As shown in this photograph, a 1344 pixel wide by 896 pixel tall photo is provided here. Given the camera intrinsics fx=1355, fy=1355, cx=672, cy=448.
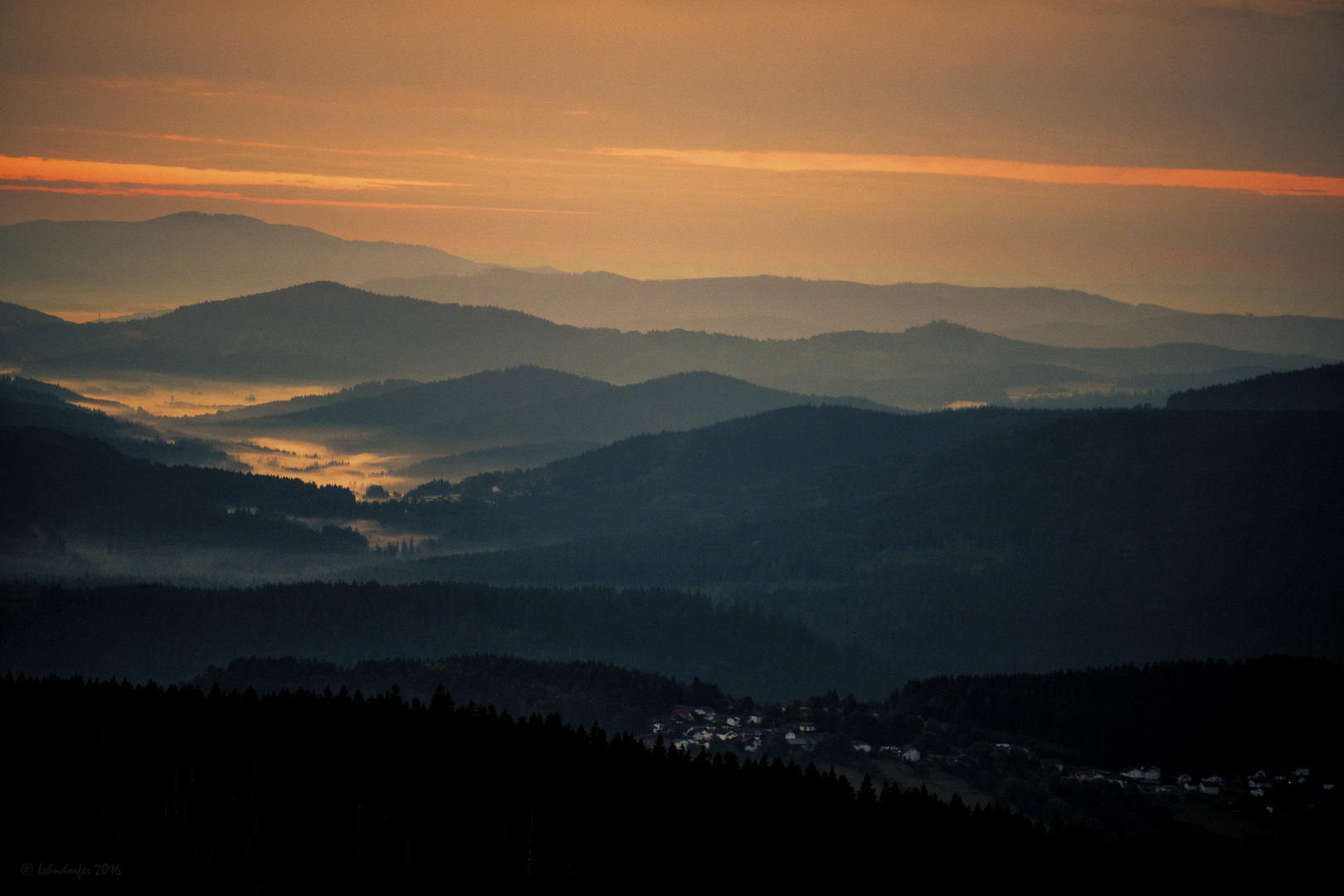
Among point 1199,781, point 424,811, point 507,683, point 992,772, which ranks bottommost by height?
point 1199,781

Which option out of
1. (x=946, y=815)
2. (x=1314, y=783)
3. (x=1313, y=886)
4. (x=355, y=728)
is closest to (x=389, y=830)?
(x=355, y=728)

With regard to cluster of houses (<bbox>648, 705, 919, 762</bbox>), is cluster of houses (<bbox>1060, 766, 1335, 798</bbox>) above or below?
below

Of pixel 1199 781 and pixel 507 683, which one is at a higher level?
pixel 507 683

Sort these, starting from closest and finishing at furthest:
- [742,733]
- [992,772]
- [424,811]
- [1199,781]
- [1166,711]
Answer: [424,811], [992,772], [1199,781], [742,733], [1166,711]

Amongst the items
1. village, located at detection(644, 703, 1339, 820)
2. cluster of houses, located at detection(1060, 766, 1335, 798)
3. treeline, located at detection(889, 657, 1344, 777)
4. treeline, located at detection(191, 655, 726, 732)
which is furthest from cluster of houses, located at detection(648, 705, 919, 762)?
cluster of houses, located at detection(1060, 766, 1335, 798)

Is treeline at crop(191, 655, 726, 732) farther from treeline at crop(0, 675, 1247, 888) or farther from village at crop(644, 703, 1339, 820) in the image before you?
treeline at crop(0, 675, 1247, 888)

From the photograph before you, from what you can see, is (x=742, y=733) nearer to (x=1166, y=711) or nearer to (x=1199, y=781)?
(x=1199, y=781)

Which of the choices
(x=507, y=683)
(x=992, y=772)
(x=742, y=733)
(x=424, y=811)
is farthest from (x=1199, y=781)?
(x=424, y=811)
